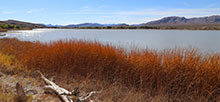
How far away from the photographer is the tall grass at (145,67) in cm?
507

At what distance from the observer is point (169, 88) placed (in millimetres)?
5438

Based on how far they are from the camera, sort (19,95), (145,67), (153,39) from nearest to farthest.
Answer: (19,95)
(145,67)
(153,39)

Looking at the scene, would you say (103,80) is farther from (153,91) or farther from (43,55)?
(43,55)

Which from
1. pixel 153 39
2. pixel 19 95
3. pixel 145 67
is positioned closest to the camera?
pixel 19 95

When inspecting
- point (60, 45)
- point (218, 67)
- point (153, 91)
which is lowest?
point (153, 91)

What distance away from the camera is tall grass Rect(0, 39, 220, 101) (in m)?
5.07

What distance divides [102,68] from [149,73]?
5.63ft

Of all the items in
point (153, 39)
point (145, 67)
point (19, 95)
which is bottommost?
point (153, 39)

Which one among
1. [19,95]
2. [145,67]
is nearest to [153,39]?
[145,67]

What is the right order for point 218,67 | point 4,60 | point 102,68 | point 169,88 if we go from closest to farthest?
point 218,67, point 169,88, point 102,68, point 4,60

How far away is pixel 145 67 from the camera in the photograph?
5.71m

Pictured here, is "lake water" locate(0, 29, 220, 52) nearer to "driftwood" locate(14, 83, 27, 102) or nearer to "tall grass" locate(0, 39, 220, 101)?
"tall grass" locate(0, 39, 220, 101)

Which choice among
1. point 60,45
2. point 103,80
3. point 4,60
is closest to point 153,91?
point 103,80

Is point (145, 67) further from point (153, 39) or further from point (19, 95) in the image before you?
point (153, 39)
